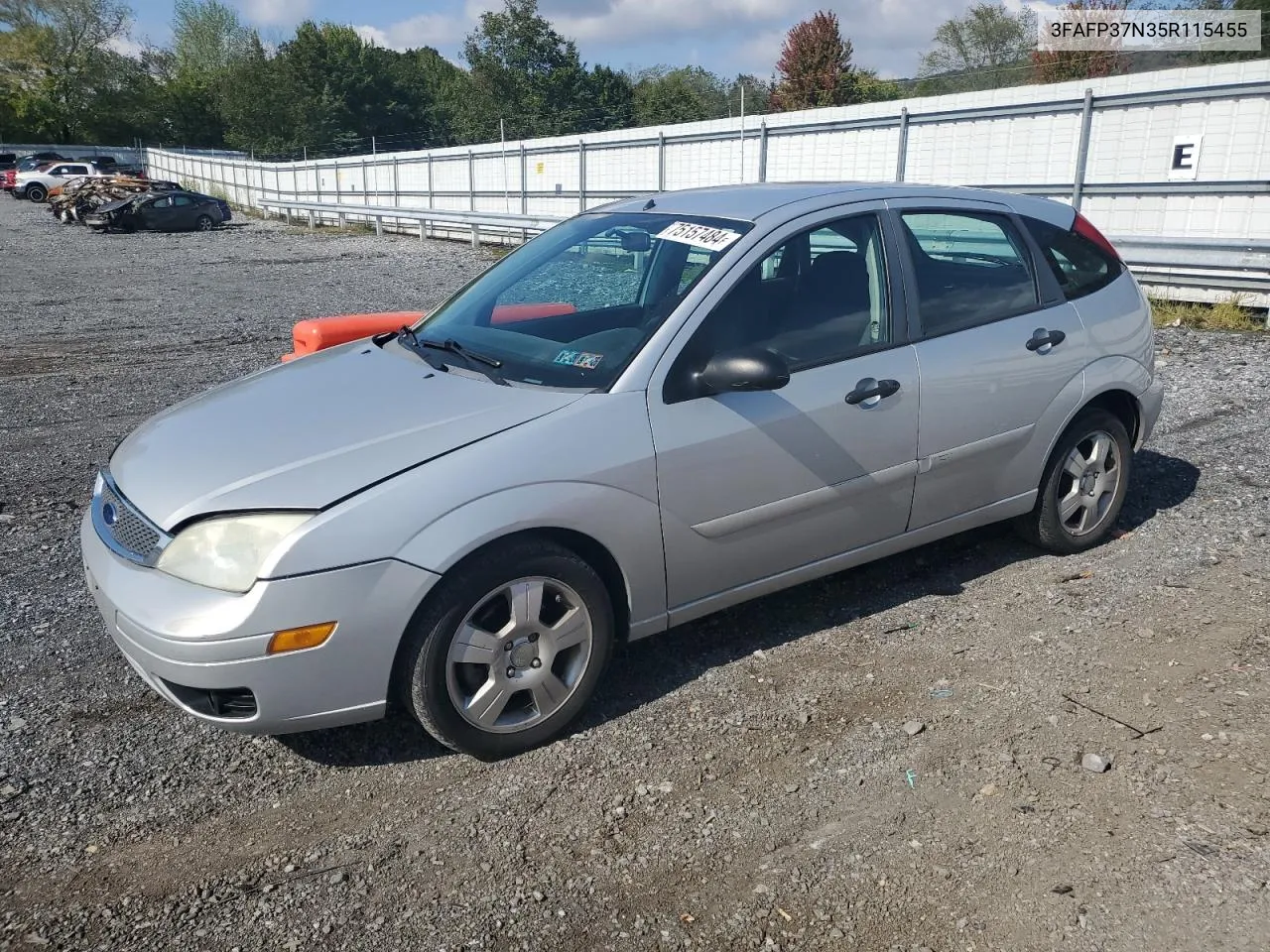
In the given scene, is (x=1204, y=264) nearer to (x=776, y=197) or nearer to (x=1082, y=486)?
(x=1082, y=486)

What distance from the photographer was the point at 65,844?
9.66ft

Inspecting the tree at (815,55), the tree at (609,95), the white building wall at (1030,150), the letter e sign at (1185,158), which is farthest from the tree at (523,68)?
the letter e sign at (1185,158)

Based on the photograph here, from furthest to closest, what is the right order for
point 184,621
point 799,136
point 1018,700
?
point 799,136 < point 1018,700 < point 184,621

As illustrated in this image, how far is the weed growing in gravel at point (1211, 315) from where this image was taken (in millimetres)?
10312

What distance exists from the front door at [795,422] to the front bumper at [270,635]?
1.01 m

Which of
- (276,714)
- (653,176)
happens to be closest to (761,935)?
(276,714)

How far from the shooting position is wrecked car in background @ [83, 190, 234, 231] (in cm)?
3123

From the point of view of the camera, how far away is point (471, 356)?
3820 millimetres

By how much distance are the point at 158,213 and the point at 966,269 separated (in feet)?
107

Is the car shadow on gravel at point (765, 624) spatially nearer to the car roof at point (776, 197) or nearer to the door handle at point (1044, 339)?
the door handle at point (1044, 339)

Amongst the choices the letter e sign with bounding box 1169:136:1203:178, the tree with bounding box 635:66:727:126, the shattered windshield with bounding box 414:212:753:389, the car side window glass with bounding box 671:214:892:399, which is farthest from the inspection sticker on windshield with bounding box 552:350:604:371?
the tree with bounding box 635:66:727:126

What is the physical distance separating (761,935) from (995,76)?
1381 inches

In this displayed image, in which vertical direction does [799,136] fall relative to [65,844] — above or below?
above

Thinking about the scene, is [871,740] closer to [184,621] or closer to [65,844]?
[184,621]
